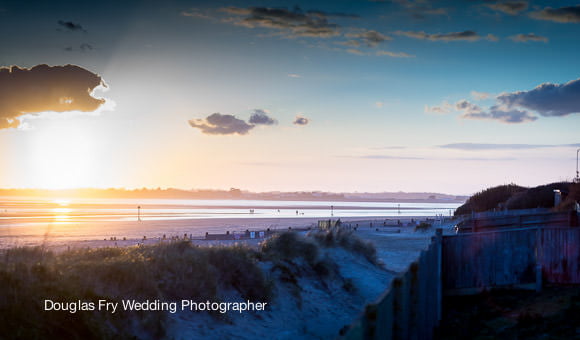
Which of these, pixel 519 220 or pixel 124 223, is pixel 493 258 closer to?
pixel 519 220

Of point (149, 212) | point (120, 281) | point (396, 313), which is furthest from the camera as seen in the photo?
point (149, 212)

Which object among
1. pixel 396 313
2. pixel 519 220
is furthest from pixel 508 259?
pixel 519 220

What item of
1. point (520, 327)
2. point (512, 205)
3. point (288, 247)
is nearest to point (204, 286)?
point (288, 247)

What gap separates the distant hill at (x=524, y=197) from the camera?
29.8 metres

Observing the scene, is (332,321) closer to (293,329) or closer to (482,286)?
(293,329)

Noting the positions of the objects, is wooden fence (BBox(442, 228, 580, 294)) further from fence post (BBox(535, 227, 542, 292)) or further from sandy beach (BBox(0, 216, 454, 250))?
sandy beach (BBox(0, 216, 454, 250))

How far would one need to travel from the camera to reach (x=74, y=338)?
7.93 meters

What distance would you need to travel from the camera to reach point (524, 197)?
38344mm

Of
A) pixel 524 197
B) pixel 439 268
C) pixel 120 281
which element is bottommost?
pixel 120 281

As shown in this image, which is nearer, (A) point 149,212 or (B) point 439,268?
(B) point 439,268

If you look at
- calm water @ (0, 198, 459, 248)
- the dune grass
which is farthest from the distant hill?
calm water @ (0, 198, 459, 248)

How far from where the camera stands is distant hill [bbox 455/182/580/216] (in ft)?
97.9

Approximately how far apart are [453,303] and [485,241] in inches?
65.0

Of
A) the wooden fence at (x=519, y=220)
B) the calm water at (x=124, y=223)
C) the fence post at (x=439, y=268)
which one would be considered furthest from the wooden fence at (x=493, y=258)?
the calm water at (x=124, y=223)
